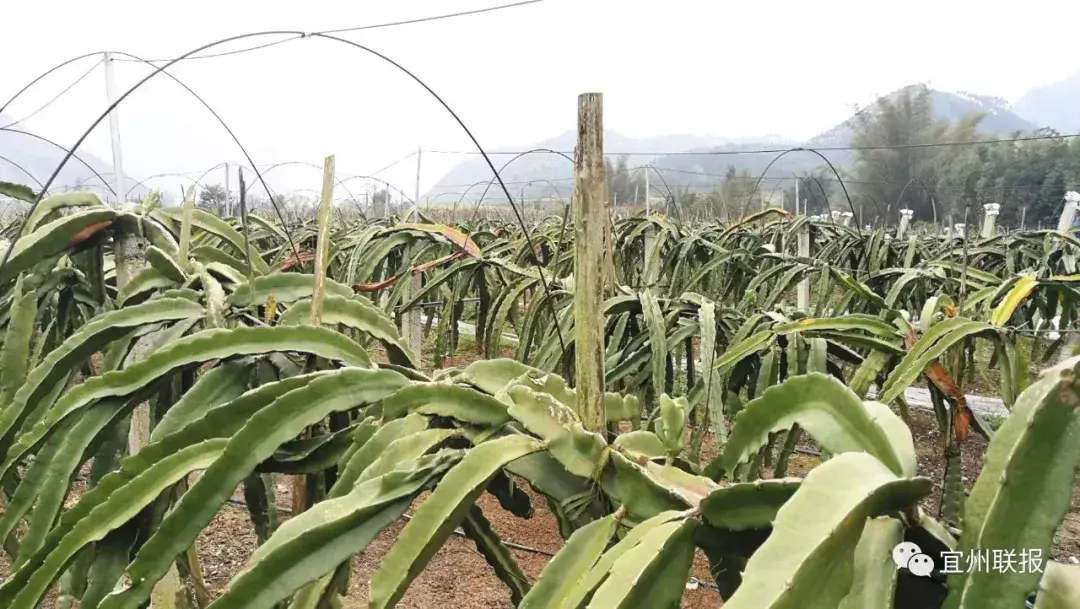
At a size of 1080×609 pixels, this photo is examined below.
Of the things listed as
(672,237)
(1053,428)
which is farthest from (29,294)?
(672,237)

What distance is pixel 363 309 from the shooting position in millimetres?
953

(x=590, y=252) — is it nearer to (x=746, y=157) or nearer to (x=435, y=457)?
(x=435, y=457)

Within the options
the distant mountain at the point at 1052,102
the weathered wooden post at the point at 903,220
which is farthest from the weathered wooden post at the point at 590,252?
the distant mountain at the point at 1052,102

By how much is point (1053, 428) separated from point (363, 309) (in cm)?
77

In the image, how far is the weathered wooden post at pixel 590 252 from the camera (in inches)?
26.4

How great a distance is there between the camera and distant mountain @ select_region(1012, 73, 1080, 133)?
73375 millimetres

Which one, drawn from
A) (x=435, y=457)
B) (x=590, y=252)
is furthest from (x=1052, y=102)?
(x=435, y=457)

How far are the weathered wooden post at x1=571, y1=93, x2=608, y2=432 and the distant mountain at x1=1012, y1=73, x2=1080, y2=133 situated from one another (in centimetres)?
8553

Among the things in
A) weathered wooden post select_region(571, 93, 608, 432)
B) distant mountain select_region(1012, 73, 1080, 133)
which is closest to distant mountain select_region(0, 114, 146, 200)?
weathered wooden post select_region(571, 93, 608, 432)

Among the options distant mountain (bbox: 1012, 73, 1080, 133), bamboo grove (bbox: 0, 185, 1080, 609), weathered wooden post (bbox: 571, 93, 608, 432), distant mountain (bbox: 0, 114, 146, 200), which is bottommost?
bamboo grove (bbox: 0, 185, 1080, 609)

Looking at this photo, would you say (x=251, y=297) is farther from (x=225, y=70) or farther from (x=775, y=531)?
(x=225, y=70)

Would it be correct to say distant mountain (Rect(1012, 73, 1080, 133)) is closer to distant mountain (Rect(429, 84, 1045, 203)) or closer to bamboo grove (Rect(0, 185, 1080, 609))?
distant mountain (Rect(429, 84, 1045, 203))

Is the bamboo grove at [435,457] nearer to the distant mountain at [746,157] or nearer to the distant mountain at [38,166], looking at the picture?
the distant mountain at [38,166]

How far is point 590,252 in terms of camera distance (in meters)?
0.68
